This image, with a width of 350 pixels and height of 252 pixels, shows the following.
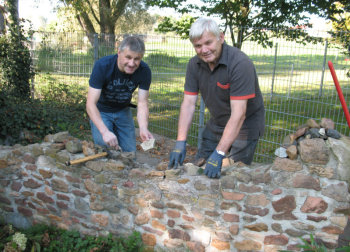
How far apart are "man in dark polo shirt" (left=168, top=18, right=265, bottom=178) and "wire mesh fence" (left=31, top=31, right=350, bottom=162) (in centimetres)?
233

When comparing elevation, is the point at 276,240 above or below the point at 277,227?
below

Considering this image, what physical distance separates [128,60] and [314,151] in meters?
1.88

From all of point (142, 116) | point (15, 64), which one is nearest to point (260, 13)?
point (142, 116)

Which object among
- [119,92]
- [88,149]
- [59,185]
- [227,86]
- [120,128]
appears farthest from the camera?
[120,128]

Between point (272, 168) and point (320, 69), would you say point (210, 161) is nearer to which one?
point (272, 168)

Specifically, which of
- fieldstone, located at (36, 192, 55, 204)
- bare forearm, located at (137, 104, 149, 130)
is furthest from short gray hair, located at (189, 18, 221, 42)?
fieldstone, located at (36, 192, 55, 204)

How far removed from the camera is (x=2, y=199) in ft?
12.9

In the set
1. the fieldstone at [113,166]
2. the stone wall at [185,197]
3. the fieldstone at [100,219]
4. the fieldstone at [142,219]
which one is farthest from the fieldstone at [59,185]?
the fieldstone at [142,219]

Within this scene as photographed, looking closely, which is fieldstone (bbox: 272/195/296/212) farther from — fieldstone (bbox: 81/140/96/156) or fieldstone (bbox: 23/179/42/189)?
fieldstone (bbox: 23/179/42/189)

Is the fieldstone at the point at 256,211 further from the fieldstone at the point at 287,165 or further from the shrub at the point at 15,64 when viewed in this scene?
the shrub at the point at 15,64

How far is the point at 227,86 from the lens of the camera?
3.06m

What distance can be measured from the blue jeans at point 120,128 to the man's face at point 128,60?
0.64 metres

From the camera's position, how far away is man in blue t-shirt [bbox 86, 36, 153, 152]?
3.35m

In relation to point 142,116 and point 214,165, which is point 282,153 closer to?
point 214,165
